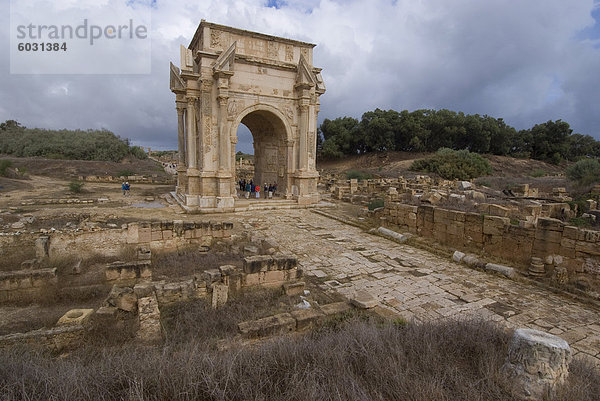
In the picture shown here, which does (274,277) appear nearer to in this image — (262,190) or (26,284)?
(26,284)

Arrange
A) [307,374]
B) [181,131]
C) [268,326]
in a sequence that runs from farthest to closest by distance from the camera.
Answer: [181,131] < [268,326] < [307,374]

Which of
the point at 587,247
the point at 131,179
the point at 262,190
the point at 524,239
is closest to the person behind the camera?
the point at 587,247

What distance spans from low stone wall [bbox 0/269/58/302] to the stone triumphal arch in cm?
858

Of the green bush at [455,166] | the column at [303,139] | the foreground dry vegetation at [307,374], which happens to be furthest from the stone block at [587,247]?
the green bush at [455,166]

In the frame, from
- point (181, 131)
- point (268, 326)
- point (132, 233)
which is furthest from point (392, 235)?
point (181, 131)

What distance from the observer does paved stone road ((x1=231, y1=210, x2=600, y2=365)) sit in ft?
15.1

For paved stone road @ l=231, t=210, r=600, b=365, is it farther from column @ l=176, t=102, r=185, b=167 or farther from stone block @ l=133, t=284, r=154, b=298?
column @ l=176, t=102, r=185, b=167

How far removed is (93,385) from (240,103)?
13959mm

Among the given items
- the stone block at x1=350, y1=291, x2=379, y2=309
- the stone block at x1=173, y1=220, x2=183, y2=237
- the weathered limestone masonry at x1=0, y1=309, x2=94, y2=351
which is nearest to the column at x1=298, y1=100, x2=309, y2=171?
the stone block at x1=173, y1=220, x2=183, y2=237

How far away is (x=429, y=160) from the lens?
2962 cm

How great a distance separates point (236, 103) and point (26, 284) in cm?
1128

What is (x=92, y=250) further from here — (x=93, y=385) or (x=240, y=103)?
(x=240, y=103)

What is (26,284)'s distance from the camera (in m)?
5.17

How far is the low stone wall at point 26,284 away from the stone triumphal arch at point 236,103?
28.1ft
